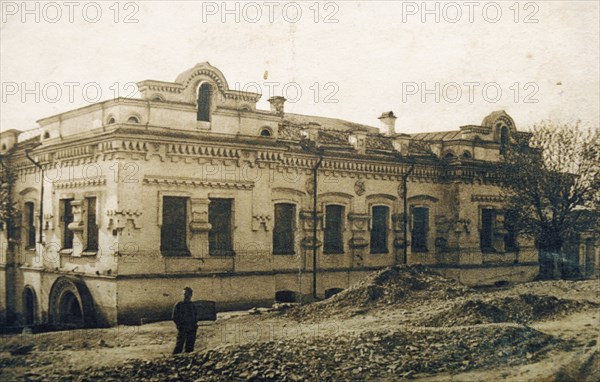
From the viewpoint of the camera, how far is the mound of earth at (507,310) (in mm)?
14305

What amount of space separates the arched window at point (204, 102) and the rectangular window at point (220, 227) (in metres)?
2.49

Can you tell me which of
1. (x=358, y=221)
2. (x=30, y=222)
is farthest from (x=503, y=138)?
(x=30, y=222)

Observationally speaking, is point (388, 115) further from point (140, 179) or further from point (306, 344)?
point (306, 344)

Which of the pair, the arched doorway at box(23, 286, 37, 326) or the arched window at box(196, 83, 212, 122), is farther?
the arched doorway at box(23, 286, 37, 326)

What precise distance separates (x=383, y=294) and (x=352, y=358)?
5374mm

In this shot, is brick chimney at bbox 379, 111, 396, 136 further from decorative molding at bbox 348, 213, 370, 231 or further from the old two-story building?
decorative molding at bbox 348, 213, 370, 231

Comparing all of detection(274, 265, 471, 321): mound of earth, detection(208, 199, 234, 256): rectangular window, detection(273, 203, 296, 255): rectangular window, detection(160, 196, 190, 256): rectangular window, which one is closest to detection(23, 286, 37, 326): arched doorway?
detection(160, 196, 190, 256): rectangular window

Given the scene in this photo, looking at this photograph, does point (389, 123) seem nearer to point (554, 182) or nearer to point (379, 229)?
point (379, 229)

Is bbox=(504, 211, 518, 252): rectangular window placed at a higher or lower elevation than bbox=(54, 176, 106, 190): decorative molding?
lower

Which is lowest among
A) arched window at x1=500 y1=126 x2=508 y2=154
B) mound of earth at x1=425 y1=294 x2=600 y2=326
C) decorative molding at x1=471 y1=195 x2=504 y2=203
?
mound of earth at x1=425 y1=294 x2=600 y2=326

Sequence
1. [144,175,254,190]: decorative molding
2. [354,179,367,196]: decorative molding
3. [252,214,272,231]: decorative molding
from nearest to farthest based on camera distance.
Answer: [144,175,254,190]: decorative molding → [252,214,272,231]: decorative molding → [354,179,367,196]: decorative molding

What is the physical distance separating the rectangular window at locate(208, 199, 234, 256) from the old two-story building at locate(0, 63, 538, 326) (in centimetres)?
4

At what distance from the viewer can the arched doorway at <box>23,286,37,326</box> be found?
20.4 metres

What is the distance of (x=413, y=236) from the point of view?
75.7 ft
